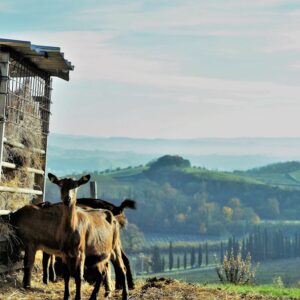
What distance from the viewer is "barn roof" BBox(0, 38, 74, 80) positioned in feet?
48.7

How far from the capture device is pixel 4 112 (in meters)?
15.0

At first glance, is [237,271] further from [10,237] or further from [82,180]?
[82,180]

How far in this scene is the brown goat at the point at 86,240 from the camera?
12.9 metres

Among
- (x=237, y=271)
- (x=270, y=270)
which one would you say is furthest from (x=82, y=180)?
(x=270, y=270)

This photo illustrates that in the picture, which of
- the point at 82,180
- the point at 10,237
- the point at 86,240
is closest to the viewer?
the point at 82,180

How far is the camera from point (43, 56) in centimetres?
1585

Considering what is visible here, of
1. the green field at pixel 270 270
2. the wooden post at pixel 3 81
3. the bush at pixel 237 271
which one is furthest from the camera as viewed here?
the green field at pixel 270 270

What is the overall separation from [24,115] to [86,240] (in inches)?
168

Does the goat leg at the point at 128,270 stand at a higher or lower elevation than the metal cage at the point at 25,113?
lower

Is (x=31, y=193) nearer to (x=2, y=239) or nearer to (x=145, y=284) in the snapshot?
(x=2, y=239)

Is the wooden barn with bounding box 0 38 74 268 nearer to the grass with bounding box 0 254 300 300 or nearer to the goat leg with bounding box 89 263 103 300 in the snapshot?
the grass with bounding box 0 254 300 300

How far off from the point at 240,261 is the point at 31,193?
6.14 meters

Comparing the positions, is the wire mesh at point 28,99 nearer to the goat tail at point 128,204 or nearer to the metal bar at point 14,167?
the metal bar at point 14,167

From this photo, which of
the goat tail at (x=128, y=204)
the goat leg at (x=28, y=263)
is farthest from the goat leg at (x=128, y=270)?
the goat leg at (x=28, y=263)
